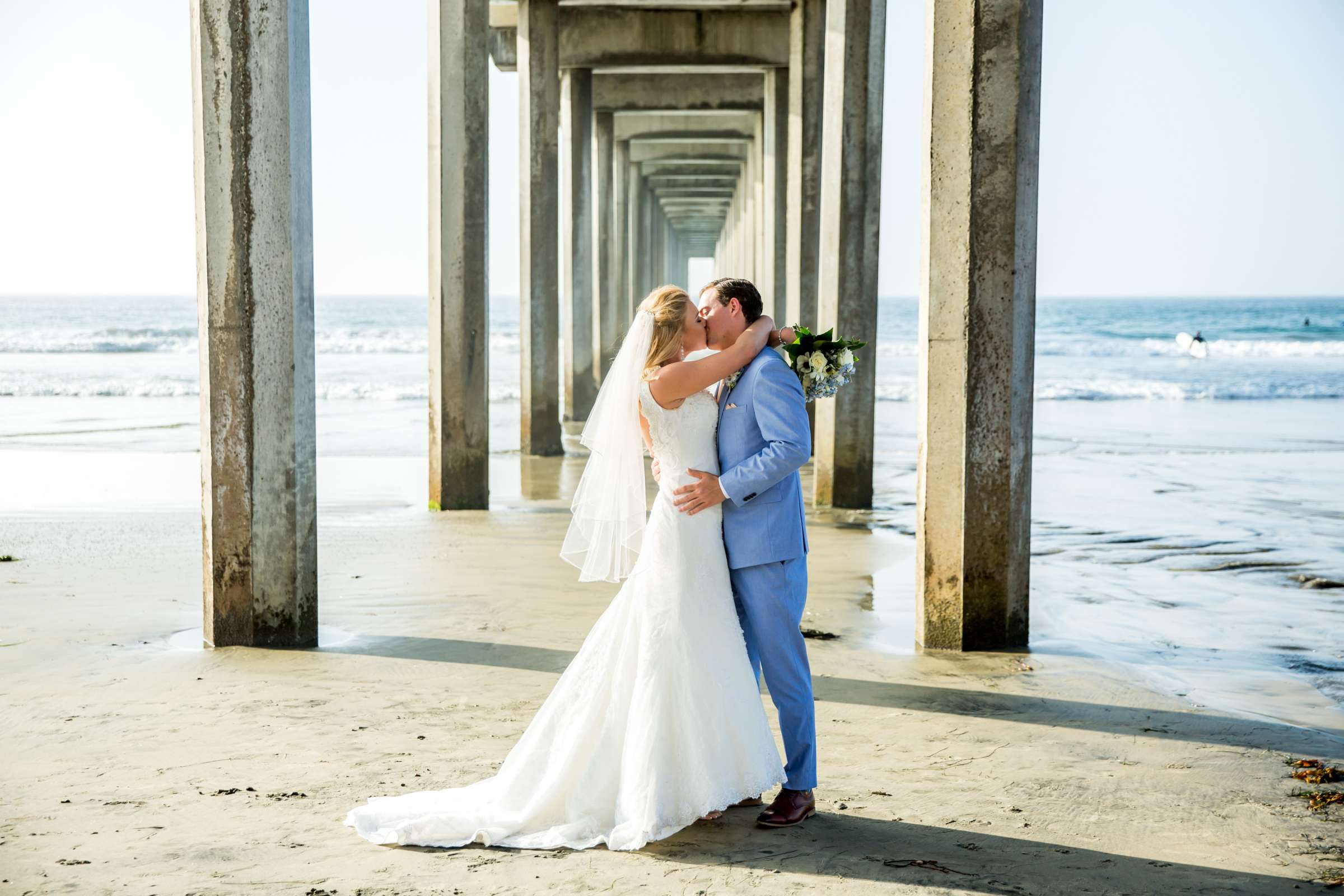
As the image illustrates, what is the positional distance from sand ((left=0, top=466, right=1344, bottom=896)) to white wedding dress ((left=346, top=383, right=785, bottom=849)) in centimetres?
9

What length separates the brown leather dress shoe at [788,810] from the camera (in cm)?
363

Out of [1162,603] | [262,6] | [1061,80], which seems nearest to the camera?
[262,6]

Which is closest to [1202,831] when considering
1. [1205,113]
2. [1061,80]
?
[1061,80]

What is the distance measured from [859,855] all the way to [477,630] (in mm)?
3040

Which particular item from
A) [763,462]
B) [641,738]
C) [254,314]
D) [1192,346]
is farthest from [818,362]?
[1192,346]

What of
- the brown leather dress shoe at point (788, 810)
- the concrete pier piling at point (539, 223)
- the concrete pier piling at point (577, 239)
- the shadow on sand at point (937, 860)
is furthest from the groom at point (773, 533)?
the concrete pier piling at point (577, 239)

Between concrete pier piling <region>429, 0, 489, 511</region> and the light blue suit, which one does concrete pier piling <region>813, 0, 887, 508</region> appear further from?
the light blue suit

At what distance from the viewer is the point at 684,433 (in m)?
3.84

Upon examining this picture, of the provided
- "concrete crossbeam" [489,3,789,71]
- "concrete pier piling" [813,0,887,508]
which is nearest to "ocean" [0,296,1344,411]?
"concrete pier piling" [813,0,887,508]

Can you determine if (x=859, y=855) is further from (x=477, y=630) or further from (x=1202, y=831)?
(x=477, y=630)

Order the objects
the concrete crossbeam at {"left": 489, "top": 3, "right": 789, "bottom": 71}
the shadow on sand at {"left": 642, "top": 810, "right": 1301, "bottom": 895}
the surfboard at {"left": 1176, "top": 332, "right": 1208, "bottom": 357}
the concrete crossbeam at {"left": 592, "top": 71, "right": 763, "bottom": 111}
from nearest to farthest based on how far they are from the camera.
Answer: the shadow on sand at {"left": 642, "top": 810, "right": 1301, "bottom": 895} → the concrete crossbeam at {"left": 489, "top": 3, "right": 789, "bottom": 71} → the concrete crossbeam at {"left": 592, "top": 71, "right": 763, "bottom": 111} → the surfboard at {"left": 1176, "top": 332, "right": 1208, "bottom": 357}

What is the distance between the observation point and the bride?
3.50m

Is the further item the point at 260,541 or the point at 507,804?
the point at 260,541

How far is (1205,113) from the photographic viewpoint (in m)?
57.1
